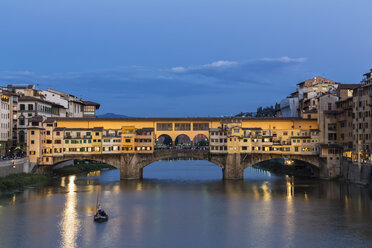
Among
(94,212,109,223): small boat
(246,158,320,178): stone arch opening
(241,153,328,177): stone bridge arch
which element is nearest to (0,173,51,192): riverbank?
(94,212,109,223): small boat

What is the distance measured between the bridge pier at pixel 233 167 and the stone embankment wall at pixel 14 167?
30.1 m

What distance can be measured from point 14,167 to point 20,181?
114 inches

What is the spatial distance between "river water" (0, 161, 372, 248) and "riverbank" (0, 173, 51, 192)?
230cm

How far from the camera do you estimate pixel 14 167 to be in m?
67.2

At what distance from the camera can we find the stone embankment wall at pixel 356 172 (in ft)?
203

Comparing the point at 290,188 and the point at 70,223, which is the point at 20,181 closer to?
the point at 70,223

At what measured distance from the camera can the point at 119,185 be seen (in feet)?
229

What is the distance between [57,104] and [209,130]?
3422cm

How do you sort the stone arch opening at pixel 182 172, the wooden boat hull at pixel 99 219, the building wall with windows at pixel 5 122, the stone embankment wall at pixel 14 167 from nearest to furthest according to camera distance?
the wooden boat hull at pixel 99 219, the stone embankment wall at pixel 14 167, the building wall with windows at pixel 5 122, the stone arch opening at pixel 182 172

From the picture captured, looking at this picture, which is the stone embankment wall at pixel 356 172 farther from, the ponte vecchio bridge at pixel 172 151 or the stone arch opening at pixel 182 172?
the stone arch opening at pixel 182 172

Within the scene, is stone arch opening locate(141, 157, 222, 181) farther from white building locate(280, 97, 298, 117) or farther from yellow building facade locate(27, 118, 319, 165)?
white building locate(280, 97, 298, 117)

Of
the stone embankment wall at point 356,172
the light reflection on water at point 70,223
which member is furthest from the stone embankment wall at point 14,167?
the stone embankment wall at point 356,172

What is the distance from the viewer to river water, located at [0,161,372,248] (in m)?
38.5

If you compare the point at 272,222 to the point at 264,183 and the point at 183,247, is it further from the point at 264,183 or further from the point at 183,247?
the point at 264,183
